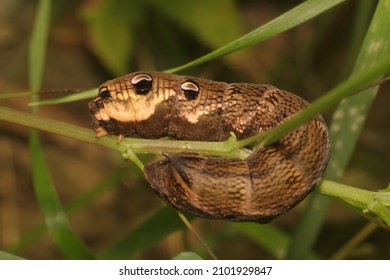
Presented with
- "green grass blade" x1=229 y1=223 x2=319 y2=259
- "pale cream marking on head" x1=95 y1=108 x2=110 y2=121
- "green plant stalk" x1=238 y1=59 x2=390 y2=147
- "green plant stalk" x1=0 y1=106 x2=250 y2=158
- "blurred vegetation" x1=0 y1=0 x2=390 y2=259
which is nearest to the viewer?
"green plant stalk" x1=238 y1=59 x2=390 y2=147

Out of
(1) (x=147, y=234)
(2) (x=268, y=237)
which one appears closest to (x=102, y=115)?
(1) (x=147, y=234)

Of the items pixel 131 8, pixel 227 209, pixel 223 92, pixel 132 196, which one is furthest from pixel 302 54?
pixel 227 209

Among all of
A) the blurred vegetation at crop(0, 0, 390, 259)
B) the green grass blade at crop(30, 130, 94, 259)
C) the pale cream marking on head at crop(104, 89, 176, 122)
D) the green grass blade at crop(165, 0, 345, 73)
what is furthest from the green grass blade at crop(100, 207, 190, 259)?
the blurred vegetation at crop(0, 0, 390, 259)

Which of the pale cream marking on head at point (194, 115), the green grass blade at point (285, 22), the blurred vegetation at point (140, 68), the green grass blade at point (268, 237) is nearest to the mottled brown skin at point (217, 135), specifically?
the pale cream marking on head at point (194, 115)

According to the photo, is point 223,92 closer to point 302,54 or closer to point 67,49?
point 302,54

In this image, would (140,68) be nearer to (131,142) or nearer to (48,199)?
(48,199)

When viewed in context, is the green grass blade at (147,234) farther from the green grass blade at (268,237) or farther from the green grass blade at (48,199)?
the green grass blade at (268,237)

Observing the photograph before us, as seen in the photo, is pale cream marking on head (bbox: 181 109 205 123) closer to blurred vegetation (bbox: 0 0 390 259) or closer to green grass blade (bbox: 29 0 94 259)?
green grass blade (bbox: 29 0 94 259)
